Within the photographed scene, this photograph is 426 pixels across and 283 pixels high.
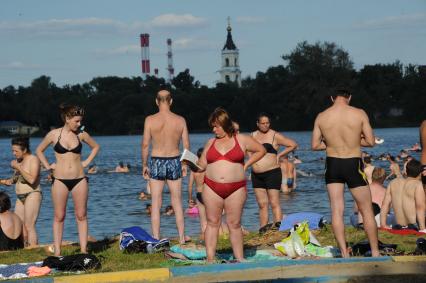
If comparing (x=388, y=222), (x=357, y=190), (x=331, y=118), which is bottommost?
(x=388, y=222)

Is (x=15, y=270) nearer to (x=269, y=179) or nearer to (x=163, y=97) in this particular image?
(x=163, y=97)

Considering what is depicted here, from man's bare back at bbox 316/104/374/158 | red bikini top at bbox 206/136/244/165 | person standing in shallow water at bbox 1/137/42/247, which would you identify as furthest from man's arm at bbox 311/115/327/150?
person standing in shallow water at bbox 1/137/42/247

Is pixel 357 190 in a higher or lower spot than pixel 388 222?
higher

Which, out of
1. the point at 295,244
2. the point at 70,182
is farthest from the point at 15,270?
Answer: the point at 295,244

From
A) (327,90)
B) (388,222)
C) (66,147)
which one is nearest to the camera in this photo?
(66,147)

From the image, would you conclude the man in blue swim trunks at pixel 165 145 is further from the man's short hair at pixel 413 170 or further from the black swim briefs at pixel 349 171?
the man's short hair at pixel 413 170

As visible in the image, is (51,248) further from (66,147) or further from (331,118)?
(331,118)

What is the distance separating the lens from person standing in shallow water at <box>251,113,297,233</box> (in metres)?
12.8

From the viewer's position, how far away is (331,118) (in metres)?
9.45

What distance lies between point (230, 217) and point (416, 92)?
124173mm

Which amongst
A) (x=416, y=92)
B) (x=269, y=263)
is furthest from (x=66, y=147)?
(x=416, y=92)

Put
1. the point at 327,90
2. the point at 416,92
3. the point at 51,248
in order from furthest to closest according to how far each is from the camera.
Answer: the point at 416,92 < the point at 327,90 < the point at 51,248

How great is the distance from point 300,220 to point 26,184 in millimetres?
3779

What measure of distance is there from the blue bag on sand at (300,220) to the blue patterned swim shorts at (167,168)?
1719 millimetres
